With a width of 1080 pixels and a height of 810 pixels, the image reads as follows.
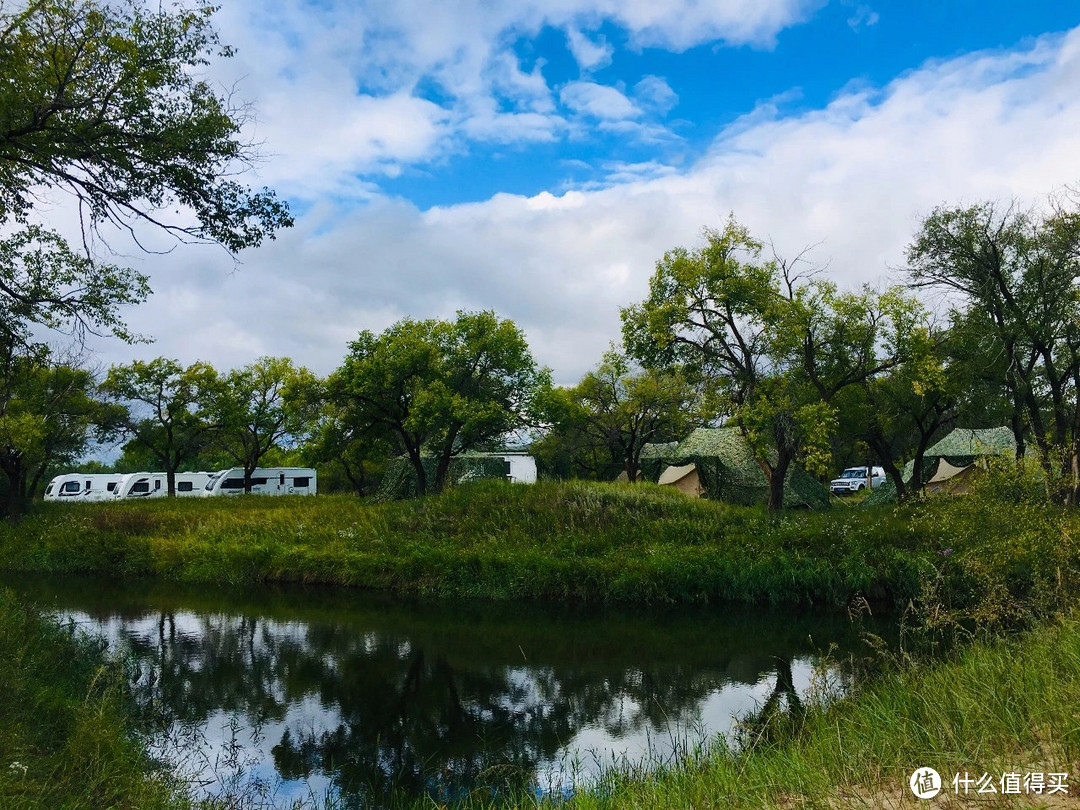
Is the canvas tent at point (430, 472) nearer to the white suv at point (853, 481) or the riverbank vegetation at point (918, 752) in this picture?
the white suv at point (853, 481)

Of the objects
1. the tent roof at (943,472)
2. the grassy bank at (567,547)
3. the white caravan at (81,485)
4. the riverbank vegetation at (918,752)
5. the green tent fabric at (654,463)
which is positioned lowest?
the riverbank vegetation at (918,752)

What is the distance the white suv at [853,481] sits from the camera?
51.5 meters

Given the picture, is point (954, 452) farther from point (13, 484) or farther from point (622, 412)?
point (13, 484)

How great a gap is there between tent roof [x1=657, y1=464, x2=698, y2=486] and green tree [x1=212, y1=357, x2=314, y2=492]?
20.6 meters

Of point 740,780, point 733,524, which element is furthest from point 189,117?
point 733,524

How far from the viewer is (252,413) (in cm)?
4356

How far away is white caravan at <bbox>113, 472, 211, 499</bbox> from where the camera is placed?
44.1 m

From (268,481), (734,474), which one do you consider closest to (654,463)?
(734,474)

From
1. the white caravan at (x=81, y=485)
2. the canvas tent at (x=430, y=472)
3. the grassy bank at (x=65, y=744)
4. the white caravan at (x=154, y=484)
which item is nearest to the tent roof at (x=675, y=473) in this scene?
the canvas tent at (x=430, y=472)

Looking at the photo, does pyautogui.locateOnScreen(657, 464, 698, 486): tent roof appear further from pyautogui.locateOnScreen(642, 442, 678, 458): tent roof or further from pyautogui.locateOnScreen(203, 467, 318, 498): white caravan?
pyautogui.locateOnScreen(203, 467, 318, 498): white caravan

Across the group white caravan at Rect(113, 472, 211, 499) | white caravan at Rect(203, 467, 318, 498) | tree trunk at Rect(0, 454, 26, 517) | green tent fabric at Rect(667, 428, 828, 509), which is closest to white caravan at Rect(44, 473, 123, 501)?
white caravan at Rect(113, 472, 211, 499)

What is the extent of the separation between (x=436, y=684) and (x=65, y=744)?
5.45m

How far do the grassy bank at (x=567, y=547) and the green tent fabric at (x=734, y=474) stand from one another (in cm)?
710

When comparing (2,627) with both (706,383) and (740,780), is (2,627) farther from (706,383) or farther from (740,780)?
(706,383)
